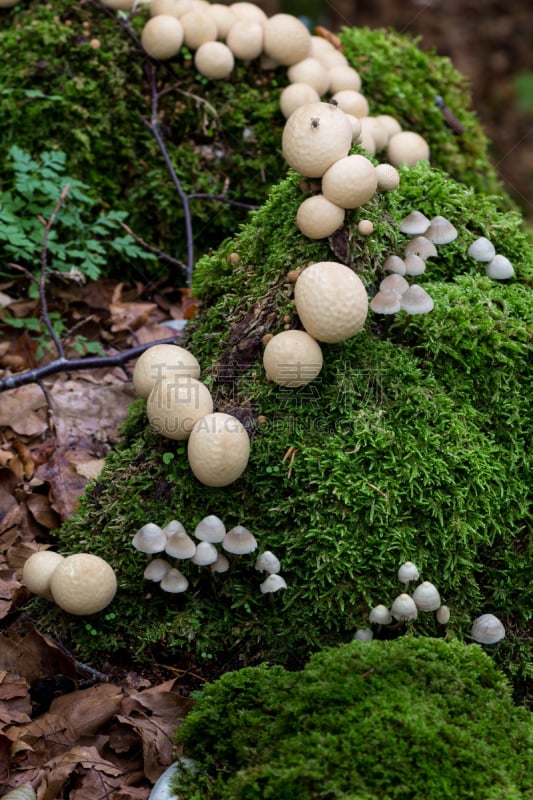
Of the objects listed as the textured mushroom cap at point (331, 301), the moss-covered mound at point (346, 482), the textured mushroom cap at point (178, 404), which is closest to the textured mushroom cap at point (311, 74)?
the moss-covered mound at point (346, 482)

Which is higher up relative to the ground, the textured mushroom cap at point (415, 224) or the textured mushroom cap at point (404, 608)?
the textured mushroom cap at point (415, 224)

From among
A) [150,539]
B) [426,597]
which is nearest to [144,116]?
[150,539]

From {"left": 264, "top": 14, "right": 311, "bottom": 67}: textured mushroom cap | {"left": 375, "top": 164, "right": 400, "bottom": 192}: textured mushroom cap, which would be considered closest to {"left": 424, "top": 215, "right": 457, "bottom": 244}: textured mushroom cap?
{"left": 375, "top": 164, "right": 400, "bottom": 192}: textured mushroom cap

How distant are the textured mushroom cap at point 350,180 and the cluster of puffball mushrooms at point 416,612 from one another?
1596 millimetres

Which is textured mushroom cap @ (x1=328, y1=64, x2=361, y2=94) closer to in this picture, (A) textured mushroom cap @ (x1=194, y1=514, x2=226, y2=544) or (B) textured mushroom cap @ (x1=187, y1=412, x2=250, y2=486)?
(B) textured mushroom cap @ (x1=187, y1=412, x2=250, y2=486)

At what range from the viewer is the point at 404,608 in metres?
3.14

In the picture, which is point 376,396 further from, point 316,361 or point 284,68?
point 284,68

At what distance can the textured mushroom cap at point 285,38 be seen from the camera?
5.52 metres

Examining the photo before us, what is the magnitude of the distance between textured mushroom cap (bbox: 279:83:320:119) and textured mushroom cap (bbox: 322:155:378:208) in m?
2.47

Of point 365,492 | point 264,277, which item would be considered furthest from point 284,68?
point 365,492

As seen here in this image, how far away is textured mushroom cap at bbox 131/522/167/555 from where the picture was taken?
3295 millimetres

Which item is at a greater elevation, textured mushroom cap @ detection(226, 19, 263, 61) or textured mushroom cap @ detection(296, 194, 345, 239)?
textured mushroom cap @ detection(296, 194, 345, 239)

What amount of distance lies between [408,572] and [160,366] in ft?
4.72

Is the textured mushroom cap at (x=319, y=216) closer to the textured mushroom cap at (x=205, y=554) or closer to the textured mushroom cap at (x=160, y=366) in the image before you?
the textured mushroom cap at (x=160, y=366)
